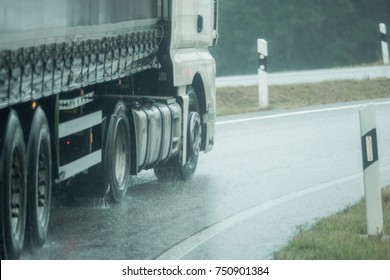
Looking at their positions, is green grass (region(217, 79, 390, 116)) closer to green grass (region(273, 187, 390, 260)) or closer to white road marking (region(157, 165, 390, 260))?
white road marking (region(157, 165, 390, 260))

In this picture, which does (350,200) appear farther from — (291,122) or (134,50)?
(291,122)

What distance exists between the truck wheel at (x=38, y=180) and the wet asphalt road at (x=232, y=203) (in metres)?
0.13

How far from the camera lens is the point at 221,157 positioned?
54.6ft

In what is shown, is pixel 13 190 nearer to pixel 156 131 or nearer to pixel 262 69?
pixel 156 131

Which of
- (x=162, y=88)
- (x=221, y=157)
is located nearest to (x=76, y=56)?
(x=162, y=88)

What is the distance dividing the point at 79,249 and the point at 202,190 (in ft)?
12.5

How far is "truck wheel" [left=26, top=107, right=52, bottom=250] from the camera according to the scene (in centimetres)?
1003

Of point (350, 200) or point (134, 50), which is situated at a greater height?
point (134, 50)

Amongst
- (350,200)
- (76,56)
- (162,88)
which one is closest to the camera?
(76,56)

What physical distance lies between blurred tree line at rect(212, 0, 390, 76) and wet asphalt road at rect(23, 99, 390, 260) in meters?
6.31

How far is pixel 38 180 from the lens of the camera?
1037cm

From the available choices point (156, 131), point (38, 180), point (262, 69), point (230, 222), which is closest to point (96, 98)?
point (156, 131)

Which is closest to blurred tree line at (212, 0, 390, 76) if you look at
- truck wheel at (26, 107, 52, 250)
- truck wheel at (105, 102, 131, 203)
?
truck wheel at (105, 102, 131, 203)
